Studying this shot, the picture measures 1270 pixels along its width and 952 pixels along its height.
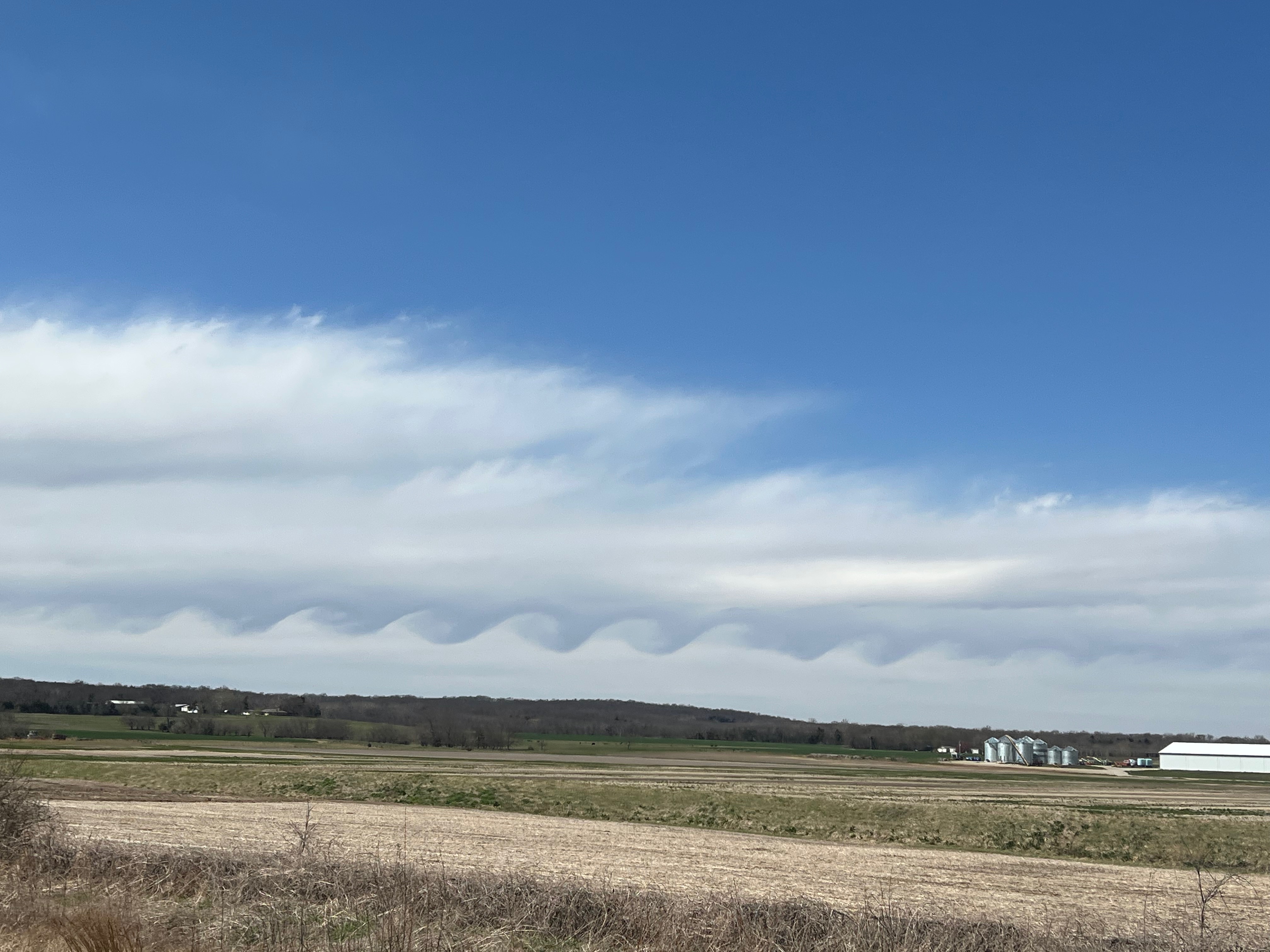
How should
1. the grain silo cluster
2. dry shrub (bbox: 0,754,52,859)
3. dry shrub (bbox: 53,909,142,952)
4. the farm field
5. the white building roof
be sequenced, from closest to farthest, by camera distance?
dry shrub (bbox: 53,909,142,952)
dry shrub (bbox: 0,754,52,859)
the farm field
the white building roof
the grain silo cluster

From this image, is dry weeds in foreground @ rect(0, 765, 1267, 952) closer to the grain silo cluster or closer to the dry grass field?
the dry grass field

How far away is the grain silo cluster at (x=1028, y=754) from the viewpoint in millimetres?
184125

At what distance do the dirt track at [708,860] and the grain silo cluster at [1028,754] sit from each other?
5847 inches

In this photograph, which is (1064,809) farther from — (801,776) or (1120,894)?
(801,776)

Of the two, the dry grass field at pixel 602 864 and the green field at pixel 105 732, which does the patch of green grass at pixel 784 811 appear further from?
the green field at pixel 105 732

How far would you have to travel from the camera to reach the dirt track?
2889 cm

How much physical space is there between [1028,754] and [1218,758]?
91.1 feet

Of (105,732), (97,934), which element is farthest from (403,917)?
(105,732)

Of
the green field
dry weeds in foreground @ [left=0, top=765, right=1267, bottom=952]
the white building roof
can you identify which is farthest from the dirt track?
the white building roof

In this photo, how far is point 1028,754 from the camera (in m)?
185

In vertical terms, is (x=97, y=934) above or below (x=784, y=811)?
above

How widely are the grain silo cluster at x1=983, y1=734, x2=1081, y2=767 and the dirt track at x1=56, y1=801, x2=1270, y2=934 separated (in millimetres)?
148521

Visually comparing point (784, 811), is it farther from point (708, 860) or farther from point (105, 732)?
point (105, 732)

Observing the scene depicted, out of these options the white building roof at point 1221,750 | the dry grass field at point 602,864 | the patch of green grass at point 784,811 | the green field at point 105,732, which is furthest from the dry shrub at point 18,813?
the white building roof at point 1221,750
